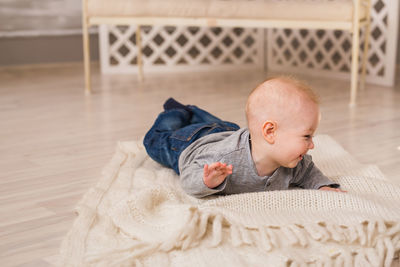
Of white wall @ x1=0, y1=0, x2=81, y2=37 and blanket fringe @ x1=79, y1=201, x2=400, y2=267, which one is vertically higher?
white wall @ x1=0, y1=0, x2=81, y2=37

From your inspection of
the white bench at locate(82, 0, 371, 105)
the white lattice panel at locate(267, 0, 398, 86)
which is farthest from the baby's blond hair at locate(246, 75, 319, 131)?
the white lattice panel at locate(267, 0, 398, 86)

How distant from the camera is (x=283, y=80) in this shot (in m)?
1.07

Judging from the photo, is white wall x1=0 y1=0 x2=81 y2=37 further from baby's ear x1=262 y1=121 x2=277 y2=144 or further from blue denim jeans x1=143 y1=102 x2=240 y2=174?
baby's ear x1=262 y1=121 x2=277 y2=144

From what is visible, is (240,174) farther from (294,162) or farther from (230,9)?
(230,9)

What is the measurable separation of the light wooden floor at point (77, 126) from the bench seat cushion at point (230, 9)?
0.37 metres

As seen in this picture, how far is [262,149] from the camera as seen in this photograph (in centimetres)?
112

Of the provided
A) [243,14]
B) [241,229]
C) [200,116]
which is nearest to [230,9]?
[243,14]

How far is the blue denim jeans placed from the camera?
4.42 feet

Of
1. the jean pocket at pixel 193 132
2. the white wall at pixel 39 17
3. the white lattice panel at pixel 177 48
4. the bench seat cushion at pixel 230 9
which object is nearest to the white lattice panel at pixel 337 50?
the white lattice panel at pixel 177 48

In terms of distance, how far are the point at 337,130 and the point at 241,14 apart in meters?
0.78

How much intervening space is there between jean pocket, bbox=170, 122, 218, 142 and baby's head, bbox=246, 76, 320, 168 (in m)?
0.26

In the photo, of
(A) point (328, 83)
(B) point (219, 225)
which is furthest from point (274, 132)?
(A) point (328, 83)

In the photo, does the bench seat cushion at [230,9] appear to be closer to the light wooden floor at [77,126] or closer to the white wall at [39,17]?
the light wooden floor at [77,126]

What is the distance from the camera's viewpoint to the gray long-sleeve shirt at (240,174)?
114 cm
